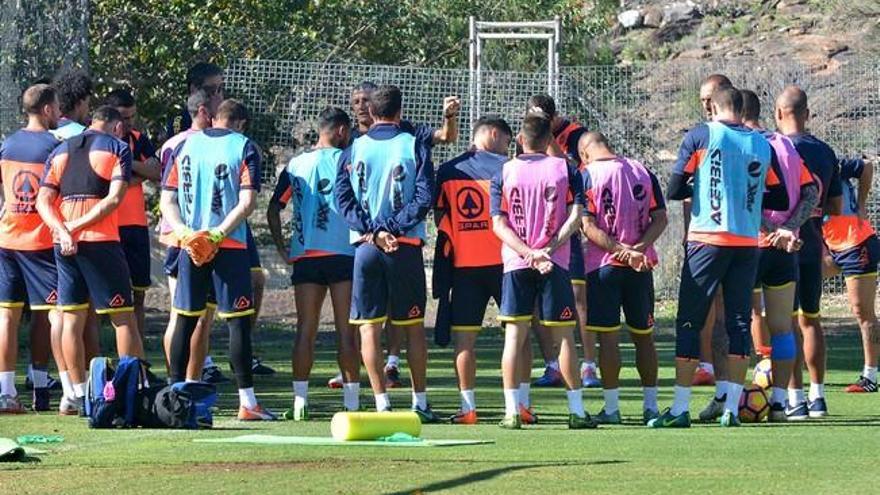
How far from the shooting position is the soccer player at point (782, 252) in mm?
12617

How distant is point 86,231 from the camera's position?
1288 centimetres

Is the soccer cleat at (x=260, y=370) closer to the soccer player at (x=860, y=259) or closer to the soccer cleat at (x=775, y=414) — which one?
the soccer player at (x=860, y=259)

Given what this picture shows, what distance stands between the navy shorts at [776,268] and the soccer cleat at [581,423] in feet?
4.95

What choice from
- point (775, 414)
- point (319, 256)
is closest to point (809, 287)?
point (775, 414)

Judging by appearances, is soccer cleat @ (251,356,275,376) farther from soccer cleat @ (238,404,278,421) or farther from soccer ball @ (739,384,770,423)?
soccer ball @ (739,384,770,423)

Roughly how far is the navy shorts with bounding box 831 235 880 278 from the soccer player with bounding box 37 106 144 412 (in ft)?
19.1

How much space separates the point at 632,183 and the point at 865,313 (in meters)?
3.55

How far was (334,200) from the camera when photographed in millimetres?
13375

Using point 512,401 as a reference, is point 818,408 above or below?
below

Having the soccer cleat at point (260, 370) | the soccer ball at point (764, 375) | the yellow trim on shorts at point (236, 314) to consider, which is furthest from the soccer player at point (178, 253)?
the soccer ball at point (764, 375)

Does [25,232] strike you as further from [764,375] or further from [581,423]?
[764,375]

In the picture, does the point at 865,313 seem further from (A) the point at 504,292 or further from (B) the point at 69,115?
(B) the point at 69,115

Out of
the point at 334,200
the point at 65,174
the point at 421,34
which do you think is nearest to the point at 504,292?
the point at 334,200

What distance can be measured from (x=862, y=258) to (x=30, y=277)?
6535mm
